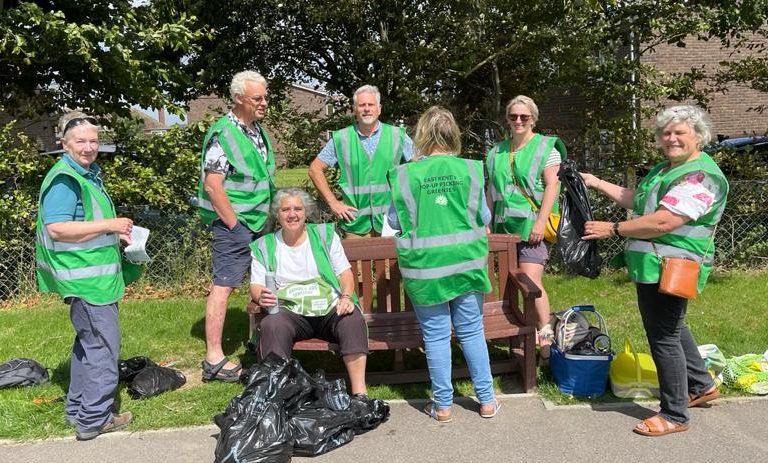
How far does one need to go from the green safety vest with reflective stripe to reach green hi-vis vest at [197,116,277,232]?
2.83 ft

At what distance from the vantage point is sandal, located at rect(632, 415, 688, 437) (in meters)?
3.38

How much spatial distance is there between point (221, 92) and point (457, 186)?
22.5ft

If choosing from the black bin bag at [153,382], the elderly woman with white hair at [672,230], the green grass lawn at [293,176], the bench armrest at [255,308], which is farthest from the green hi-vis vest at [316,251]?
the green grass lawn at [293,176]

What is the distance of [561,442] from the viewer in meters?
3.38

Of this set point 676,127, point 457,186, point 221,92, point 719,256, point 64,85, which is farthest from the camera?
point 221,92

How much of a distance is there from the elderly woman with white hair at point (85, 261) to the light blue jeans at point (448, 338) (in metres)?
1.75

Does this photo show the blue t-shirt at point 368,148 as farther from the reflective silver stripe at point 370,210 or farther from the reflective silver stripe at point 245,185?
the reflective silver stripe at point 245,185

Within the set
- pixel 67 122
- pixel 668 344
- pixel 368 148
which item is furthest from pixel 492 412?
pixel 67 122

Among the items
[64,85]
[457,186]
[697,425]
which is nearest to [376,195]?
[457,186]

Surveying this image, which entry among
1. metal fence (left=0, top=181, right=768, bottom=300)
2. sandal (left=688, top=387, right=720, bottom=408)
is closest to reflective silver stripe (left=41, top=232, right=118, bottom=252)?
sandal (left=688, top=387, right=720, bottom=408)

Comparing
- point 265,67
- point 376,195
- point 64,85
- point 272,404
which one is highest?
point 265,67

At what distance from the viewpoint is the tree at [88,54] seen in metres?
6.24

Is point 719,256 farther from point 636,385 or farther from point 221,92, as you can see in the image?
point 221,92

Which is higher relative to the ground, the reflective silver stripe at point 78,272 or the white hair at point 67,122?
the white hair at point 67,122
